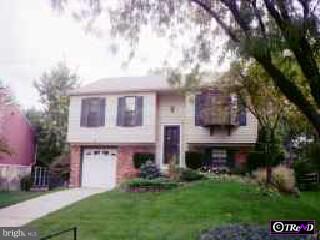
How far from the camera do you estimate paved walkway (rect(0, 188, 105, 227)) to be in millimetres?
14258

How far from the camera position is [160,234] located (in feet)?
37.1

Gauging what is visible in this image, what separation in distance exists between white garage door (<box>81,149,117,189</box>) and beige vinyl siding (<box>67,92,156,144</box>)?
2.68 ft

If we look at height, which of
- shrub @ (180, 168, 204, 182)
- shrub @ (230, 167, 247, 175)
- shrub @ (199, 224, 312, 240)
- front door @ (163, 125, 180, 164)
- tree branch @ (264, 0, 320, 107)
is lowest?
shrub @ (199, 224, 312, 240)

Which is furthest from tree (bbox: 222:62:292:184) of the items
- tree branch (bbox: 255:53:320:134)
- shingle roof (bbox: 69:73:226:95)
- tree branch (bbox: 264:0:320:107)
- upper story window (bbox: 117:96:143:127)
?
tree branch (bbox: 264:0:320:107)

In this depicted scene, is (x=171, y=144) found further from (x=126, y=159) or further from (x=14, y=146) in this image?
(x=14, y=146)

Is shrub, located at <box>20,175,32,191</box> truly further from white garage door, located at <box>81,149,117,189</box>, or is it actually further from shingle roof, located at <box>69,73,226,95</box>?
shingle roof, located at <box>69,73,226,95</box>

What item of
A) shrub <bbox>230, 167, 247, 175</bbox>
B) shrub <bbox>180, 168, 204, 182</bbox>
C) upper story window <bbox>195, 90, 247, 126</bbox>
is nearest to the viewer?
shrub <bbox>180, 168, 204, 182</bbox>

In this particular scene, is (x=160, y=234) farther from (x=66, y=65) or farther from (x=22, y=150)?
(x=66, y=65)

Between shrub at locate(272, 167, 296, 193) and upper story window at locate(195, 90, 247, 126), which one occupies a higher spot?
upper story window at locate(195, 90, 247, 126)

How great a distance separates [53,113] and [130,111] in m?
13.2

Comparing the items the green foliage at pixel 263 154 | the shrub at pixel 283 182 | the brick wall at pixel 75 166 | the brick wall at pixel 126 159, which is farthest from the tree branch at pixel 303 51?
the brick wall at pixel 75 166

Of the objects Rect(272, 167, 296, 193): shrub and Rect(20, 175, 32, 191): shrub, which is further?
Rect(20, 175, 32, 191): shrub

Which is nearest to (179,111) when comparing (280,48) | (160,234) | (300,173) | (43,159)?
(300,173)

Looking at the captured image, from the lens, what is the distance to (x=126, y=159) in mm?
25703
